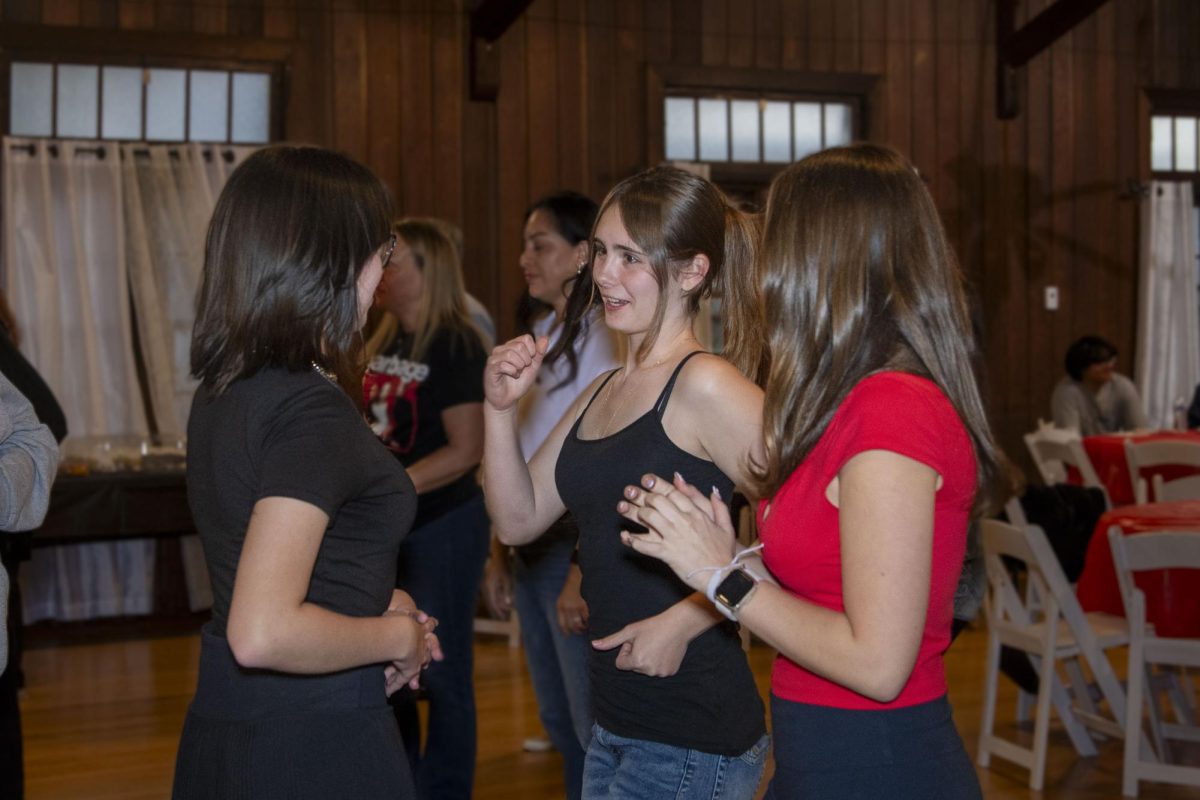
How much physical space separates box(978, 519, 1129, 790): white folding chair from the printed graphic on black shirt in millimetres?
1827

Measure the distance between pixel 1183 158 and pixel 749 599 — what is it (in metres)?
8.86

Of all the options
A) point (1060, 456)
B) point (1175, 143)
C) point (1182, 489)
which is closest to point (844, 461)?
point (1182, 489)

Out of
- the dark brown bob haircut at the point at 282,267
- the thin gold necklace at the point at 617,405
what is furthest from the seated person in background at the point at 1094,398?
the dark brown bob haircut at the point at 282,267

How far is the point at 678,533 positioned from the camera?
152 cm

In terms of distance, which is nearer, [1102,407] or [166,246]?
[166,246]

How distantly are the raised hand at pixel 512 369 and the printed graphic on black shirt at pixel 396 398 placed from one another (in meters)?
1.38

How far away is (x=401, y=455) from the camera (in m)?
3.48

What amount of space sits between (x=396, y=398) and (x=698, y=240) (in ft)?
5.28

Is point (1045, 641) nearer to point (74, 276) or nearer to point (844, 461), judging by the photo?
point (844, 461)

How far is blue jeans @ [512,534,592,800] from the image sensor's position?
9.20 feet

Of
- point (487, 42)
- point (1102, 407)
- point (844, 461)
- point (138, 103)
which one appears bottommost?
point (1102, 407)

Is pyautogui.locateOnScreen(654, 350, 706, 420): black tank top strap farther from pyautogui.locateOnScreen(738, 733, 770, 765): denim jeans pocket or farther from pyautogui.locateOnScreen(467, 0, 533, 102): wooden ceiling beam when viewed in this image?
pyautogui.locateOnScreen(467, 0, 533, 102): wooden ceiling beam

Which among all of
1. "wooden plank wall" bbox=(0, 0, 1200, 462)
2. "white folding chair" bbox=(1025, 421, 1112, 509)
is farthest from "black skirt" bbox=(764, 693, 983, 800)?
"wooden plank wall" bbox=(0, 0, 1200, 462)

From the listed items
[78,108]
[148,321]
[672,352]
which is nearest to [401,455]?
[672,352]
